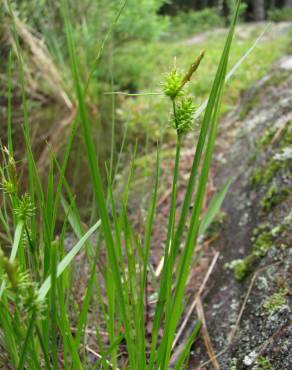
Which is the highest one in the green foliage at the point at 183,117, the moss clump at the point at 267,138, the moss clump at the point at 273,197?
the green foliage at the point at 183,117

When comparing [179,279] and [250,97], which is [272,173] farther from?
[250,97]

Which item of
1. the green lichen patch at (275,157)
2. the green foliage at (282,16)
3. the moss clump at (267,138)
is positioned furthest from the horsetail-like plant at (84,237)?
the green foliage at (282,16)

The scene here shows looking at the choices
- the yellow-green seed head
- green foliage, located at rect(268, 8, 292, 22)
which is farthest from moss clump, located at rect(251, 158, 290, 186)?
green foliage, located at rect(268, 8, 292, 22)

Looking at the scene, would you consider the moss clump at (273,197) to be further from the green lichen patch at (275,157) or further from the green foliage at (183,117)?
the green foliage at (183,117)

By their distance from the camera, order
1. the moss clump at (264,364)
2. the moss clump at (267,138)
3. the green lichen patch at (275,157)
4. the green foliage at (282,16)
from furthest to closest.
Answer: the green foliage at (282,16) < the moss clump at (267,138) < the green lichen patch at (275,157) < the moss clump at (264,364)

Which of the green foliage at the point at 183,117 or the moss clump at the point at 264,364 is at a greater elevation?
the green foliage at the point at 183,117

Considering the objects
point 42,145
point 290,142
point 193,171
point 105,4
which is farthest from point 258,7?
point 193,171
